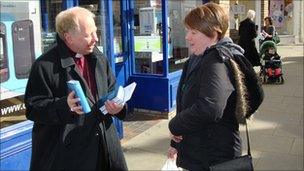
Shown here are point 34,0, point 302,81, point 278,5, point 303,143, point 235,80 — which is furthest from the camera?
point 278,5

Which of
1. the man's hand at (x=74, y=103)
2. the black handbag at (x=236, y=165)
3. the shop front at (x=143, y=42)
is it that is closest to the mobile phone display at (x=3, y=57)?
the shop front at (x=143, y=42)

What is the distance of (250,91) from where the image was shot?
8.83 feet

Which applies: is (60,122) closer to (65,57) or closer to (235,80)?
(65,57)

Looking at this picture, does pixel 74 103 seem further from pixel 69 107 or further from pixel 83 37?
pixel 83 37

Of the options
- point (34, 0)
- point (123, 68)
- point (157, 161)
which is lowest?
point (157, 161)

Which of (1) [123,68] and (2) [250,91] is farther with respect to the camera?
(1) [123,68]

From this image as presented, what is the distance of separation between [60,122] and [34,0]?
6.38 ft

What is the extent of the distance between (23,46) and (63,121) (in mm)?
1710

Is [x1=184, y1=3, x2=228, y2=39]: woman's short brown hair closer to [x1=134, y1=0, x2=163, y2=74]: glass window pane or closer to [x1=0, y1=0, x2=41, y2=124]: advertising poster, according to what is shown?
[x1=0, y1=0, x2=41, y2=124]: advertising poster

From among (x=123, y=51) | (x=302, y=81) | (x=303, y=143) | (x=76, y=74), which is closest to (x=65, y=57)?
(x=76, y=74)

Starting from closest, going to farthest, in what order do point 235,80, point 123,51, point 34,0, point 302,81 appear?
1. point 235,80
2. point 34,0
3. point 123,51
4. point 302,81

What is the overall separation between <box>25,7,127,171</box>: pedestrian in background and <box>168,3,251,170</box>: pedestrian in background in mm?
424

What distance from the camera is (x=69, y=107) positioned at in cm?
248

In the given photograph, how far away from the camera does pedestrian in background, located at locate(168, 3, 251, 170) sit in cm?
249
